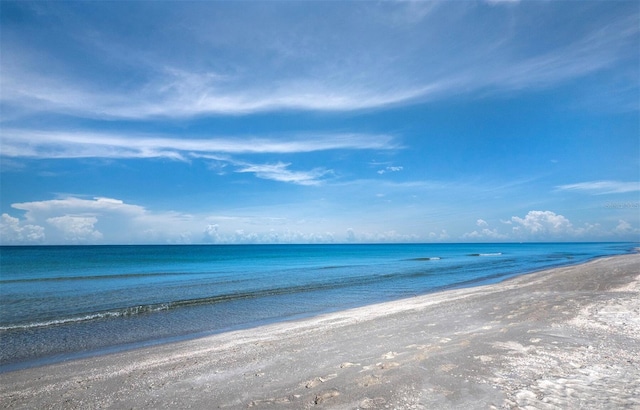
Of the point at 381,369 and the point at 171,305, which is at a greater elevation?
the point at 381,369

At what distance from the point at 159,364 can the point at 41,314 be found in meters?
13.6

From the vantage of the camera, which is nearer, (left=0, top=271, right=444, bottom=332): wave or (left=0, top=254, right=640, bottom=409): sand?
(left=0, top=254, right=640, bottom=409): sand

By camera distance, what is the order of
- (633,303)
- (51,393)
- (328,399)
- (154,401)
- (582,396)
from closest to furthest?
(582,396), (328,399), (154,401), (51,393), (633,303)

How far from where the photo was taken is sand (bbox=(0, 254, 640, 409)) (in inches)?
252

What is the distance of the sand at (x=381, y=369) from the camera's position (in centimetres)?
641

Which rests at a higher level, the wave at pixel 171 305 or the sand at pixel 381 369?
the sand at pixel 381 369

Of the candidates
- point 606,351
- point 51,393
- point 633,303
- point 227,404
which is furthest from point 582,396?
point 633,303

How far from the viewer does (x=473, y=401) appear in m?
6.08

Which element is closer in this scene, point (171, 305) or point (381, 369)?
point (381, 369)

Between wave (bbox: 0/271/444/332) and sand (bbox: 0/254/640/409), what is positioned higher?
sand (bbox: 0/254/640/409)

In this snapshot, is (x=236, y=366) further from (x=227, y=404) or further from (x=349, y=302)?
(x=349, y=302)

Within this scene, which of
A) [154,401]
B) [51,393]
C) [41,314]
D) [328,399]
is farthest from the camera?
[41,314]

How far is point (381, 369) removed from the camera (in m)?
7.98

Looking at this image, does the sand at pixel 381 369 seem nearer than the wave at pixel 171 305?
Yes
